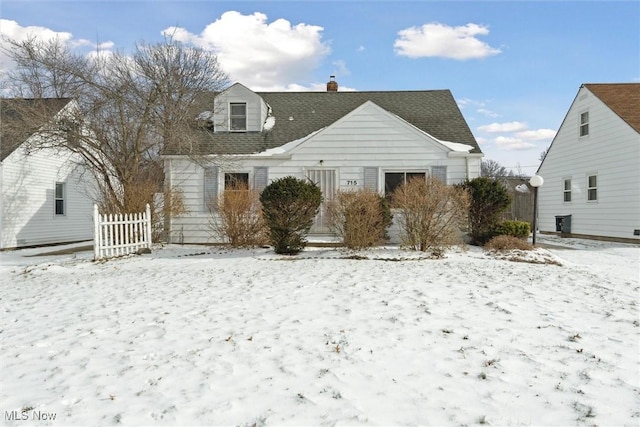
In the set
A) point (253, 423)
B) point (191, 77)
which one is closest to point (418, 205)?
point (253, 423)

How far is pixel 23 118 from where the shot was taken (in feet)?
42.2

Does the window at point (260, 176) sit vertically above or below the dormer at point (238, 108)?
below

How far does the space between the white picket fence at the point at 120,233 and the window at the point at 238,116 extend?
15.9ft

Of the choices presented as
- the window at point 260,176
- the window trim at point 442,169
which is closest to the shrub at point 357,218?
the window trim at point 442,169

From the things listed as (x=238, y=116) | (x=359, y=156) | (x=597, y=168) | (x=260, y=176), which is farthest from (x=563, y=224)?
(x=238, y=116)

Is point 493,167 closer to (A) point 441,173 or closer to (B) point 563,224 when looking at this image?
(B) point 563,224

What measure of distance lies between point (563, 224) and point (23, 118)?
21378 millimetres

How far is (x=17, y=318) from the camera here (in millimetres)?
5398

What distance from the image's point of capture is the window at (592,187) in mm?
17070

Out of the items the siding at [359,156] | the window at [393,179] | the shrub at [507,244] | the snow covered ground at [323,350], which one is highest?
the siding at [359,156]

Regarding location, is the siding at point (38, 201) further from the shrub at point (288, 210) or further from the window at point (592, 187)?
the window at point (592, 187)

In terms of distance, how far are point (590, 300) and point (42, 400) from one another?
22.0 ft

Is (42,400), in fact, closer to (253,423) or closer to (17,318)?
(253,423)

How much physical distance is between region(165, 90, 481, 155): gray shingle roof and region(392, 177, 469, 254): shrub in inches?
170
